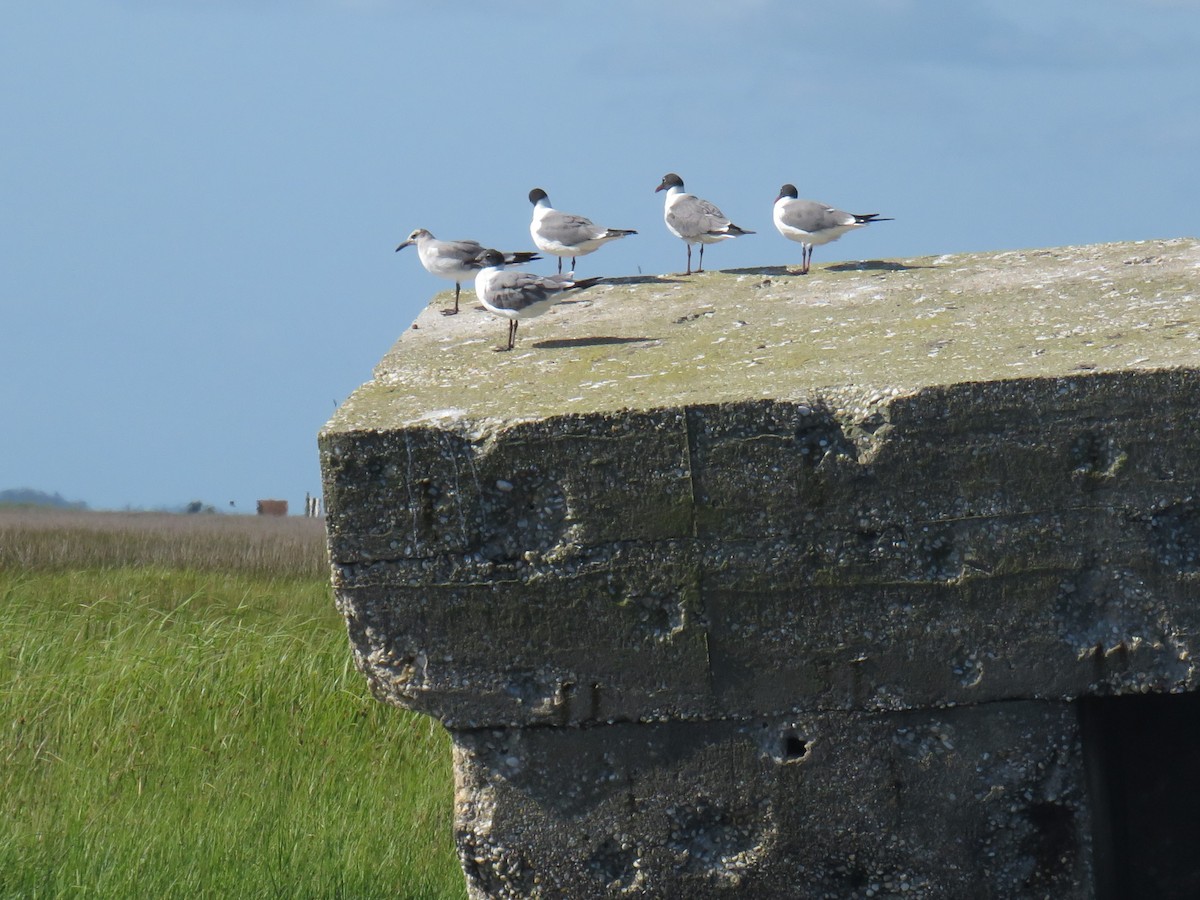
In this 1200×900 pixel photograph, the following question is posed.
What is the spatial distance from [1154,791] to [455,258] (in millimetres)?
3113

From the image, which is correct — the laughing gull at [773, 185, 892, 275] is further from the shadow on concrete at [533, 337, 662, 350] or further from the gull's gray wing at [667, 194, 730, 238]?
the shadow on concrete at [533, 337, 662, 350]

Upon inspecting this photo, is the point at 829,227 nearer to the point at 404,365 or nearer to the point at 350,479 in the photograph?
the point at 404,365

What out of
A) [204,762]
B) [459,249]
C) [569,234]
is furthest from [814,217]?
[204,762]

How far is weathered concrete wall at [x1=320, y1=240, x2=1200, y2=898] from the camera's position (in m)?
3.01

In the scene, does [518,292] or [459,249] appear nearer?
[518,292]

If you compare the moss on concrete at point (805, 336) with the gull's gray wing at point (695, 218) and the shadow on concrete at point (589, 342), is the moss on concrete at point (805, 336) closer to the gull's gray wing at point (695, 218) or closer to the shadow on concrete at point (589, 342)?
the shadow on concrete at point (589, 342)

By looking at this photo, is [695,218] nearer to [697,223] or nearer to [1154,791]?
[697,223]

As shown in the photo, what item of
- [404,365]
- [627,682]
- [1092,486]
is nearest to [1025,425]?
[1092,486]

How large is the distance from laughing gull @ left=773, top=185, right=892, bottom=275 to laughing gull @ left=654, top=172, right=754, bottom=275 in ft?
1.56

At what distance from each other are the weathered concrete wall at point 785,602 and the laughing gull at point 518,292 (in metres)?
0.77

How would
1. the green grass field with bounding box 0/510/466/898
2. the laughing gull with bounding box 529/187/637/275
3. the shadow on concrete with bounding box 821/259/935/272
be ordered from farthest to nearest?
1. the laughing gull with bounding box 529/187/637/275
2. the shadow on concrete with bounding box 821/259/935/272
3. the green grass field with bounding box 0/510/466/898

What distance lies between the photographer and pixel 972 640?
3.07 metres

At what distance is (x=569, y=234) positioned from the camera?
6469 millimetres

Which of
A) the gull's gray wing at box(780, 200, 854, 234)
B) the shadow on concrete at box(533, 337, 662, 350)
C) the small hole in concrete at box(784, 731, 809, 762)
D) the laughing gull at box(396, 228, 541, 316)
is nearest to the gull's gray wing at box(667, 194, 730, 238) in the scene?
the gull's gray wing at box(780, 200, 854, 234)
